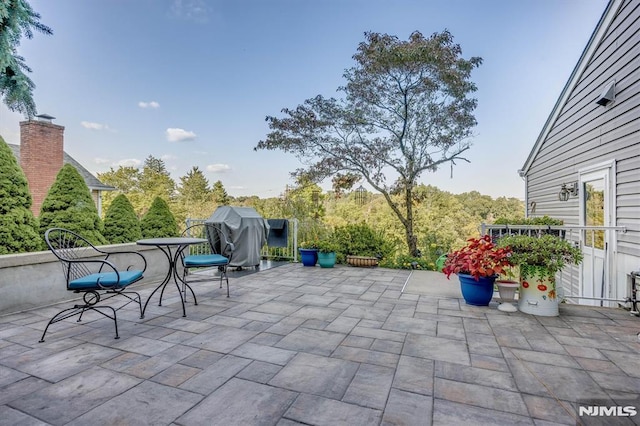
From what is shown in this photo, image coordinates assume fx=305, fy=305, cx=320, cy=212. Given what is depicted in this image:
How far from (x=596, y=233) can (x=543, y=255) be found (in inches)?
91.5

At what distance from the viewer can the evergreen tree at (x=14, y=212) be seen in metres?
4.35

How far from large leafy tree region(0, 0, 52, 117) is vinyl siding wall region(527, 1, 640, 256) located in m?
7.59

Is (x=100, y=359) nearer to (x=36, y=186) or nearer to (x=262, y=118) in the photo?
(x=262, y=118)

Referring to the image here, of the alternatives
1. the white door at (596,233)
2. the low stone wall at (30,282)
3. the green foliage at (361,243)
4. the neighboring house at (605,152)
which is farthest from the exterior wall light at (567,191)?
the low stone wall at (30,282)

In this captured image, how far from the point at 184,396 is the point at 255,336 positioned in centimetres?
92

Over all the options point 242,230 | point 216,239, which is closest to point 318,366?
point 242,230

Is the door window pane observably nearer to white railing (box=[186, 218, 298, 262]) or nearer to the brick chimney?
white railing (box=[186, 218, 298, 262])

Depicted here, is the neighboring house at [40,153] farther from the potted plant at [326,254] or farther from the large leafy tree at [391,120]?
the potted plant at [326,254]

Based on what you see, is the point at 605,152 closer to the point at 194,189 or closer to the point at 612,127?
the point at 612,127

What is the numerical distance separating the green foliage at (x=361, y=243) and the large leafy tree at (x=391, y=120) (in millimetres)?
1097

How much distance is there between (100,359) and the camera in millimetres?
2105

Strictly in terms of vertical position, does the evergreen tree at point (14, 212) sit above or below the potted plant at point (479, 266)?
above

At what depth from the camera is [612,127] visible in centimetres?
411

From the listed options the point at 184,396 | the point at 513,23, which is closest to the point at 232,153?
the point at 513,23
